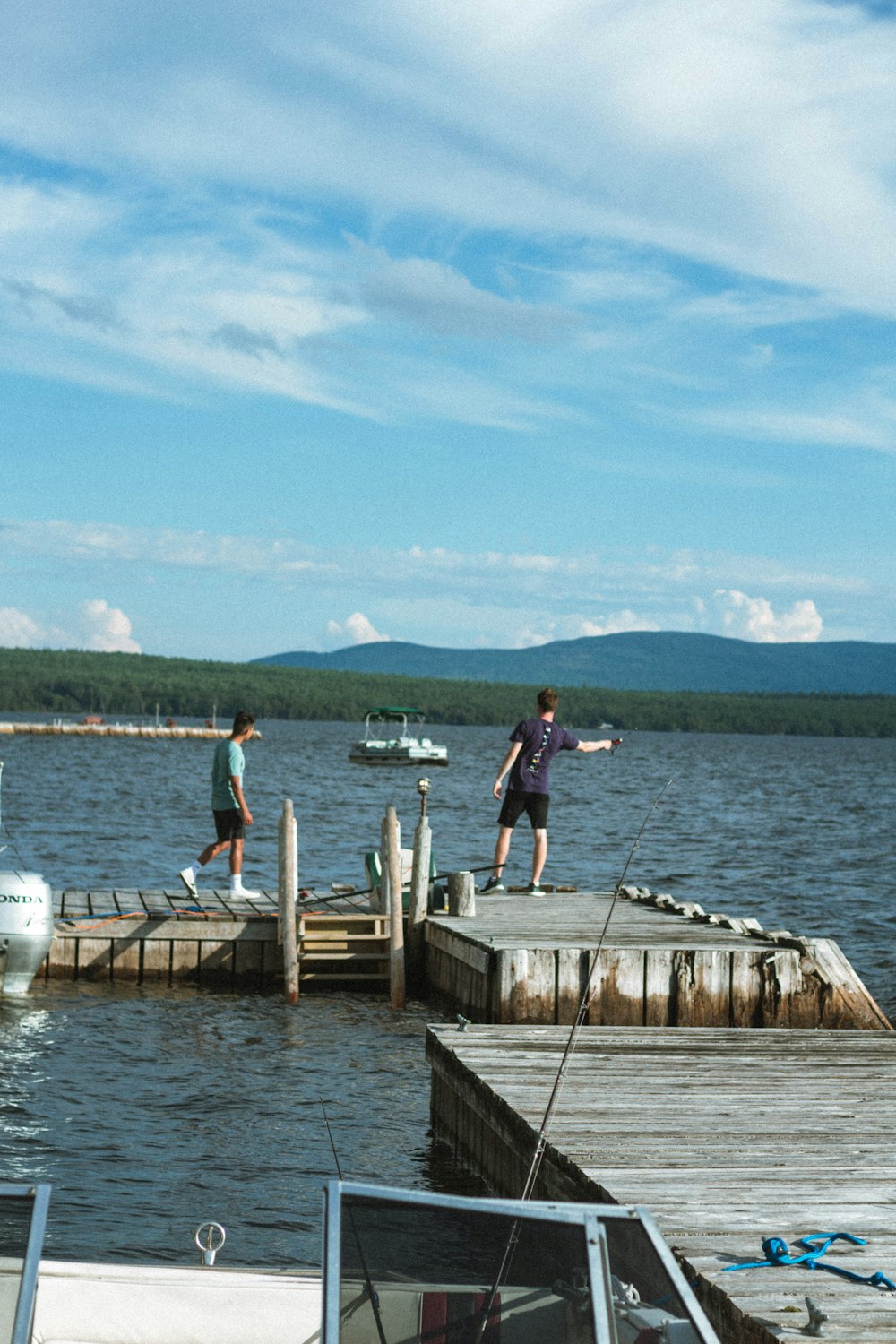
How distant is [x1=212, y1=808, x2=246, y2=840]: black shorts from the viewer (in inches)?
578

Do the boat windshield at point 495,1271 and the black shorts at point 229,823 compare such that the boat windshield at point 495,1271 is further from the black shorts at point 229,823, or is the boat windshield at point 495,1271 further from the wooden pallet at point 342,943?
the black shorts at point 229,823

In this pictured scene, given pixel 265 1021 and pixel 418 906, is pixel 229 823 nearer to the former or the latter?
pixel 418 906

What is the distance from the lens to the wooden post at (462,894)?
13.3 m

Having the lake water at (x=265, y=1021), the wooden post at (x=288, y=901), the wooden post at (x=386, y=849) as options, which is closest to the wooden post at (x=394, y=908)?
the wooden post at (x=386, y=849)

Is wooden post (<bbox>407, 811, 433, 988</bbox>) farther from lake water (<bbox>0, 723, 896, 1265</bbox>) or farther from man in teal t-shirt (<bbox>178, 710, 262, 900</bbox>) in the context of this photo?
man in teal t-shirt (<bbox>178, 710, 262, 900</bbox>)

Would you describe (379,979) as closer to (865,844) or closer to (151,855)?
(151,855)

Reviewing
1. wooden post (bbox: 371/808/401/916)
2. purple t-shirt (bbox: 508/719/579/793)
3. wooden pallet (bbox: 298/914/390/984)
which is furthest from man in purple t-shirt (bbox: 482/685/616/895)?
wooden pallet (bbox: 298/914/390/984)

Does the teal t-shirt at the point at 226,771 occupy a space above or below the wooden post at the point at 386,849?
above

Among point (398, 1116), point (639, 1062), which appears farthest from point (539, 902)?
point (639, 1062)

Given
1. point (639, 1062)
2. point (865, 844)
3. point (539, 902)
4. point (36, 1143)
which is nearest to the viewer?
point (639, 1062)

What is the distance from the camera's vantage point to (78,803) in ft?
148

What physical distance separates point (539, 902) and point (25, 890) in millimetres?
4969

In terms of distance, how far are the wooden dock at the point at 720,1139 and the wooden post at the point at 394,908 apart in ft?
12.8

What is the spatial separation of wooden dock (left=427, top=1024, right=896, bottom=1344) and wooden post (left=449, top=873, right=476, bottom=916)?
3775mm
